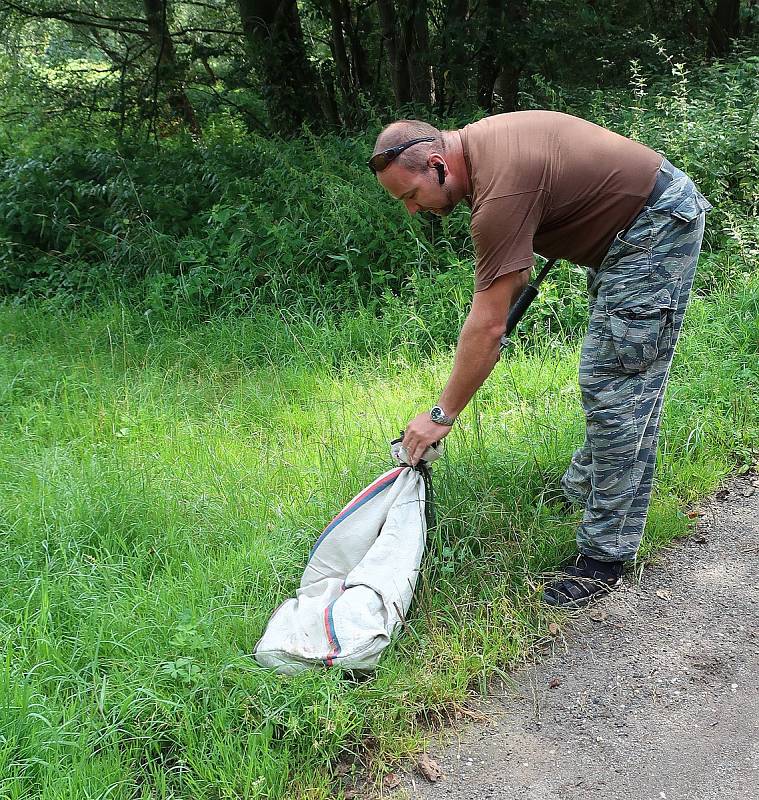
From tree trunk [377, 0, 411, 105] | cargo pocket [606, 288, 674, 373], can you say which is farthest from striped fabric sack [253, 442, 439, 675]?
tree trunk [377, 0, 411, 105]

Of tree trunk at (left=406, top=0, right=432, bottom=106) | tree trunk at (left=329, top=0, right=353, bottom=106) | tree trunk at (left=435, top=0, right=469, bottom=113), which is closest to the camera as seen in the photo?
tree trunk at (left=435, top=0, right=469, bottom=113)

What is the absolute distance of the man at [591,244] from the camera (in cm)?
247

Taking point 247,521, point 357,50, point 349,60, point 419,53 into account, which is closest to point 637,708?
point 247,521

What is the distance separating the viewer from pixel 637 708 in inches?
102

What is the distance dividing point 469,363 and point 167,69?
8.35m

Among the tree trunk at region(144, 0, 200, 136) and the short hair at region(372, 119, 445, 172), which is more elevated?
the tree trunk at region(144, 0, 200, 136)

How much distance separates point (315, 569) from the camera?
287cm

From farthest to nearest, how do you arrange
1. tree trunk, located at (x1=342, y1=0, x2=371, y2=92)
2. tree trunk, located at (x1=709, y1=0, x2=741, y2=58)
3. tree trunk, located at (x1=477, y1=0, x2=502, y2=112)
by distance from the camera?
1. tree trunk, located at (x1=709, y1=0, x2=741, y2=58)
2. tree trunk, located at (x1=342, y1=0, x2=371, y2=92)
3. tree trunk, located at (x1=477, y1=0, x2=502, y2=112)

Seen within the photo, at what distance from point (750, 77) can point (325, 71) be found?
5.11 metres

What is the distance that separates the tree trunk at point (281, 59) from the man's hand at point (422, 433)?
24.1 ft

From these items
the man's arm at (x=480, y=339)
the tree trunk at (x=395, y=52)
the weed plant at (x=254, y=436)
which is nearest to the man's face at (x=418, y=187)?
the man's arm at (x=480, y=339)

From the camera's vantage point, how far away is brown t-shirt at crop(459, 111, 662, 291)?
2441 millimetres

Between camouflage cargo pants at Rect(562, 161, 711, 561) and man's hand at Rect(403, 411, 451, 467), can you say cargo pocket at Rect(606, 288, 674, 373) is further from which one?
man's hand at Rect(403, 411, 451, 467)

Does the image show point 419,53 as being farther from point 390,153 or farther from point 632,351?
point 632,351
